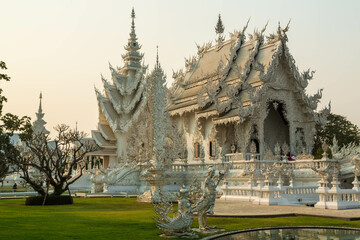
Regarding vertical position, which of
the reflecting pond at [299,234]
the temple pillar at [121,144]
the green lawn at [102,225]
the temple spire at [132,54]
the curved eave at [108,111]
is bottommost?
the reflecting pond at [299,234]

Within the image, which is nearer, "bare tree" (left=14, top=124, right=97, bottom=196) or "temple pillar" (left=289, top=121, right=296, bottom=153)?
"bare tree" (left=14, top=124, right=97, bottom=196)

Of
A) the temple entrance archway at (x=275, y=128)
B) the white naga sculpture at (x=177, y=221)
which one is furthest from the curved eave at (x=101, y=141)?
the white naga sculpture at (x=177, y=221)

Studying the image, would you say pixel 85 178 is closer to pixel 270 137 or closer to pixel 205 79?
pixel 205 79

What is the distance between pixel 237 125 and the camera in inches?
912

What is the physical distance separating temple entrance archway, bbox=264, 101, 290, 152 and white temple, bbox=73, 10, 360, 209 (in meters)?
0.06

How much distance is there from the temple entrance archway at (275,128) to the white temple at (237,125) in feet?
0.20

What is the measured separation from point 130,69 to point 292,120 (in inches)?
663

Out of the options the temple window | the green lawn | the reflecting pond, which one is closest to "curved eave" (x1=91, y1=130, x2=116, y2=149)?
the temple window

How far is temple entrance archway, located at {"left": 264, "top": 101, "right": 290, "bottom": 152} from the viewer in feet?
82.8

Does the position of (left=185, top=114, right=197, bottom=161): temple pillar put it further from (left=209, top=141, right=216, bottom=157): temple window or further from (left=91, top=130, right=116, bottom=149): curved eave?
(left=91, top=130, right=116, bottom=149): curved eave

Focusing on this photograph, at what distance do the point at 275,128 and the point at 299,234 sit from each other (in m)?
18.8

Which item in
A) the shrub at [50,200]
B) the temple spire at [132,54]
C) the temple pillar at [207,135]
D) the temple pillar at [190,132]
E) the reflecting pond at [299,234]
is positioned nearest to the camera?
the reflecting pond at [299,234]

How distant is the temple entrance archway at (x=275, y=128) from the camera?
82.8 ft

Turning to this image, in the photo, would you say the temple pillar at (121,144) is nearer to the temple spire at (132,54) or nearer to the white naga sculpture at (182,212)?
the temple spire at (132,54)
